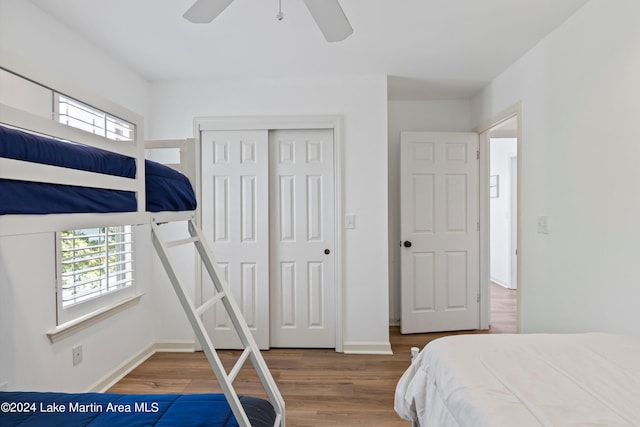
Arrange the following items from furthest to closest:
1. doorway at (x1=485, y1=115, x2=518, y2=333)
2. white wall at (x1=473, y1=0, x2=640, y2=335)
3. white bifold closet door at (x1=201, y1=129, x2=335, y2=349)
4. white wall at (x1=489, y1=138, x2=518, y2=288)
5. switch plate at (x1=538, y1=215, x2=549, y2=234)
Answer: white wall at (x1=489, y1=138, x2=518, y2=288) < doorway at (x1=485, y1=115, x2=518, y2=333) < white bifold closet door at (x1=201, y1=129, x2=335, y2=349) < switch plate at (x1=538, y1=215, x2=549, y2=234) < white wall at (x1=473, y1=0, x2=640, y2=335)

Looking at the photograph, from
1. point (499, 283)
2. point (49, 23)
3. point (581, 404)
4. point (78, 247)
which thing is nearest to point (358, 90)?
point (49, 23)

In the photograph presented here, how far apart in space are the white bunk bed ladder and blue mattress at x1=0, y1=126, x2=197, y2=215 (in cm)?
19

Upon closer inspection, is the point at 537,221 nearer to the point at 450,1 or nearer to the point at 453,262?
the point at 453,262

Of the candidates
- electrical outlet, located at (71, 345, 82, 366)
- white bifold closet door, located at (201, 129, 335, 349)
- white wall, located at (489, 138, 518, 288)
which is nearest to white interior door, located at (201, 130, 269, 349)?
white bifold closet door, located at (201, 129, 335, 349)

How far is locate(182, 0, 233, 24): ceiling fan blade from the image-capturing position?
146 cm

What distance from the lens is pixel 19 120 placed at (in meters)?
0.83

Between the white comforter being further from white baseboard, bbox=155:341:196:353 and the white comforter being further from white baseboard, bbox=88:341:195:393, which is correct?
white baseboard, bbox=155:341:196:353

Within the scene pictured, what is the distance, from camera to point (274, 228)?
3182mm

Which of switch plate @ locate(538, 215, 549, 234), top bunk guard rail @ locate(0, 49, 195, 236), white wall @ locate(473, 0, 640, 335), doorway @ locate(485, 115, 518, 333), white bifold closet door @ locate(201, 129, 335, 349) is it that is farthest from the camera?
doorway @ locate(485, 115, 518, 333)

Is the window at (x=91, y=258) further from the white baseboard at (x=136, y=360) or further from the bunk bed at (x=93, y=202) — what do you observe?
the bunk bed at (x=93, y=202)

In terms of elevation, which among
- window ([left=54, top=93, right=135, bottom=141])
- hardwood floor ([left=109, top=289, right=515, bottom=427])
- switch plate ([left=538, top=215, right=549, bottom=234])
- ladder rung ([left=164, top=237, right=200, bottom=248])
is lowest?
hardwood floor ([left=109, top=289, right=515, bottom=427])

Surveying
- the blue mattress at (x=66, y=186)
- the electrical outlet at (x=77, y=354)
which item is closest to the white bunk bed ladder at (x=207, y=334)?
the blue mattress at (x=66, y=186)

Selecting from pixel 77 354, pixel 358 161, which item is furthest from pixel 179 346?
pixel 358 161

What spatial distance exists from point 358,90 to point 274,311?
83.3 inches
